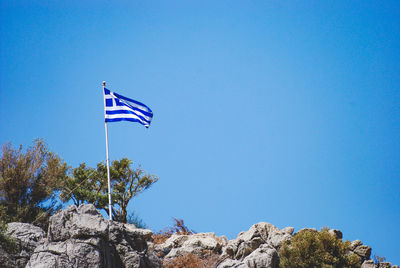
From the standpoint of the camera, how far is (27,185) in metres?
29.0

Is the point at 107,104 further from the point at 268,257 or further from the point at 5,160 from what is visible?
the point at 268,257

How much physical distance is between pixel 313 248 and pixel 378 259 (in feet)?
10.5

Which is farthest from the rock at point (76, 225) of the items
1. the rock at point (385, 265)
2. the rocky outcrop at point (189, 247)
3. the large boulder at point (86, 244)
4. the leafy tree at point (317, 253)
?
the rock at point (385, 265)

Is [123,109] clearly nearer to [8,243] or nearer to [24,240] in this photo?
[24,240]

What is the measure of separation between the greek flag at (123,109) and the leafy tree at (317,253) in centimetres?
1033

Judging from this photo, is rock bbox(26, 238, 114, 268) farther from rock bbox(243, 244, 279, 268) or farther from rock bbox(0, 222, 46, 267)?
rock bbox(243, 244, 279, 268)

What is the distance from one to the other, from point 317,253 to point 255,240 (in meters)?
2.91

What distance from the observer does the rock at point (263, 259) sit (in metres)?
19.2

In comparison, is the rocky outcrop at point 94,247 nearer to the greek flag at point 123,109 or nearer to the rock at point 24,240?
the rock at point 24,240

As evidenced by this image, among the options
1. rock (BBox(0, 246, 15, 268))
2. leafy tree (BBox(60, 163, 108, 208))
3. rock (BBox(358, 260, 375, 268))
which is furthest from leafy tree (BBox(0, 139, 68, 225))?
rock (BBox(358, 260, 375, 268))

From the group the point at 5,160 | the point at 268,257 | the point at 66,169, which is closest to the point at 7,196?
the point at 5,160

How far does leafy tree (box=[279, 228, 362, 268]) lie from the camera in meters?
20.6

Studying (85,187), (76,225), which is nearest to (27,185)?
(85,187)

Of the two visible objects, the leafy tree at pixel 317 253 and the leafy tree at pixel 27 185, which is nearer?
the leafy tree at pixel 317 253
